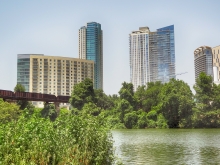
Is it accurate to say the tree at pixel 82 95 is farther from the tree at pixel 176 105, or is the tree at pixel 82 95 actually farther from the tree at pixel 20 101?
the tree at pixel 176 105

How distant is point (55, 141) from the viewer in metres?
11.7

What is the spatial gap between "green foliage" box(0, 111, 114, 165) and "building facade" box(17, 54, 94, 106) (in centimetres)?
14344

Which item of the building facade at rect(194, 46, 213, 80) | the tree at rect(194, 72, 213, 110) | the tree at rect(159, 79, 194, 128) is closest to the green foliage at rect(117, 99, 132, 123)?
the tree at rect(159, 79, 194, 128)

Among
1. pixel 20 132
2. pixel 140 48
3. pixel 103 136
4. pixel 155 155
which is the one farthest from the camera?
pixel 140 48

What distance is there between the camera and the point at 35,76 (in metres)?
158

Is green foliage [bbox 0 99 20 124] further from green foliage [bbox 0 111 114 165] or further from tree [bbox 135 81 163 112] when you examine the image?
green foliage [bbox 0 111 114 165]

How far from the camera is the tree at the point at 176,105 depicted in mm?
62000

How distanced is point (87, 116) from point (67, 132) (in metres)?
1.78

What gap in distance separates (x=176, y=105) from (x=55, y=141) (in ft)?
176

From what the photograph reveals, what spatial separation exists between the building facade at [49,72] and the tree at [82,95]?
86233 millimetres

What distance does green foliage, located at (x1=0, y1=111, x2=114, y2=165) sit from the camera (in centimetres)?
1052

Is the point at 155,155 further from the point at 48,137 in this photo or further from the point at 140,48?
the point at 140,48

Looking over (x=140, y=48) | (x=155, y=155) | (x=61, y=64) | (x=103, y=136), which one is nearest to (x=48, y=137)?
(x=103, y=136)

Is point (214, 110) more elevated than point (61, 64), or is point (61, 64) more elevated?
point (61, 64)
